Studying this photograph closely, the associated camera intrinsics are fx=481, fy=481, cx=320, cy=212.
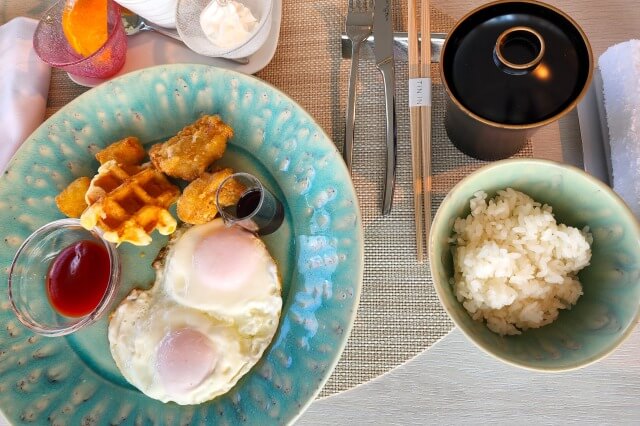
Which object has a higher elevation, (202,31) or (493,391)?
(202,31)

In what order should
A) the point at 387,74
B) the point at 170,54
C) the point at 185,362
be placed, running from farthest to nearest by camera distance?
the point at 170,54 → the point at 387,74 → the point at 185,362

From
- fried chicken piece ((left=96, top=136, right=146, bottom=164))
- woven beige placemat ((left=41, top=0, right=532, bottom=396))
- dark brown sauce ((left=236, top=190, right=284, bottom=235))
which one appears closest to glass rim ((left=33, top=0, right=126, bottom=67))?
woven beige placemat ((left=41, top=0, right=532, bottom=396))

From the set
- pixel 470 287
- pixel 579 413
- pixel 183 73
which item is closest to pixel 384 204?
pixel 470 287

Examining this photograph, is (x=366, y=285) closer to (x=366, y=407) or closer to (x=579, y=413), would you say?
(x=366, y=407)

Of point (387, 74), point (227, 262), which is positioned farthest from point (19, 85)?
point (387, 74)

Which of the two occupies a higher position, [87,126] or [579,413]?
[87,126]

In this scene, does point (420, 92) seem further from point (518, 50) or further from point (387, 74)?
point (518, 50)
